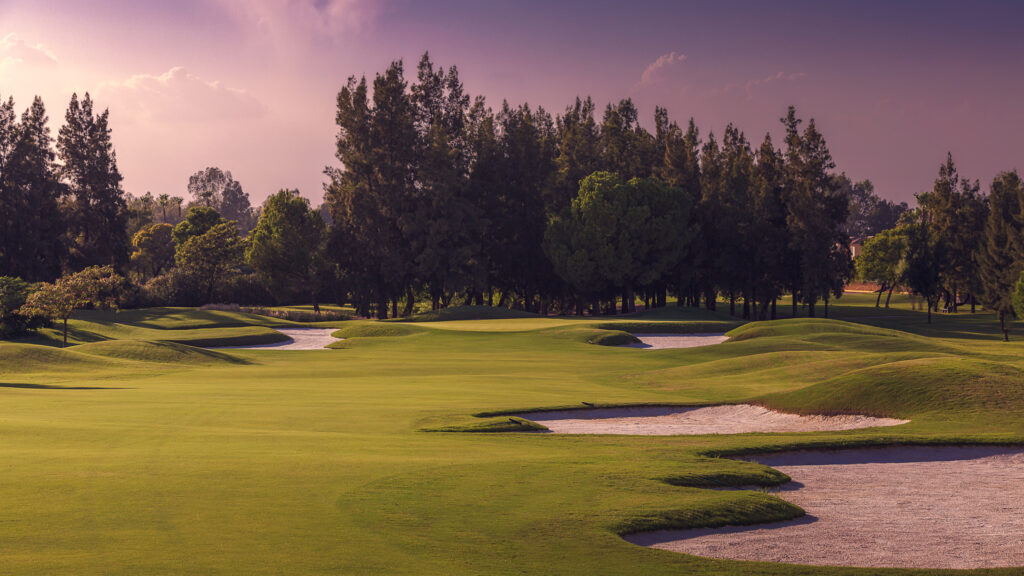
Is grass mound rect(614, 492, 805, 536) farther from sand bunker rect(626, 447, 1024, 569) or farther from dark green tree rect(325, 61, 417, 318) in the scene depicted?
dark green tree rect(325, 61, 417, 318)

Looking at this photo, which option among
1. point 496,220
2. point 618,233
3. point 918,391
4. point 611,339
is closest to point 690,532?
point 918,391

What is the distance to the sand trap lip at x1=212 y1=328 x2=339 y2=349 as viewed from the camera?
59394 mm

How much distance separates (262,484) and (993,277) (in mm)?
100367

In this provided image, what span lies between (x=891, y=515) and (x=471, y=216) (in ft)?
283

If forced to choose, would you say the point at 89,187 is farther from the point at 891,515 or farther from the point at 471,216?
the point at 891,515

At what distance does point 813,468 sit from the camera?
17.6 metres

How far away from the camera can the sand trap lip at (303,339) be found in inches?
2338

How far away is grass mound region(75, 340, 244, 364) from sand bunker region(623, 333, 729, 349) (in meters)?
26.6

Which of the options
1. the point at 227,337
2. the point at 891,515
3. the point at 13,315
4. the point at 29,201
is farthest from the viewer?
the point at 29,201

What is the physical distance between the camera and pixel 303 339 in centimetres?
6481

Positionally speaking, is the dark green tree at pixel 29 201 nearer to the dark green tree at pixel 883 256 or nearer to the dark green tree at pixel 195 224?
the dark green tree at pixel 195 224

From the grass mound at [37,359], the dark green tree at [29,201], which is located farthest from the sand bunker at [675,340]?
the dark green tree at [29,201]

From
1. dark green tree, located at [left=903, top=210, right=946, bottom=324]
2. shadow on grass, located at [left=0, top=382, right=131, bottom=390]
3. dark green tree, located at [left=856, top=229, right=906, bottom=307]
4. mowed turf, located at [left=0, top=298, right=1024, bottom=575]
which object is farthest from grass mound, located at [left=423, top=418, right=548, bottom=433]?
dark green tree, located at [left=856, top=229, right=906, bottom=307]

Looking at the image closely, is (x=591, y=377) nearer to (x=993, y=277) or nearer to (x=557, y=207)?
(x=557, y=207)
